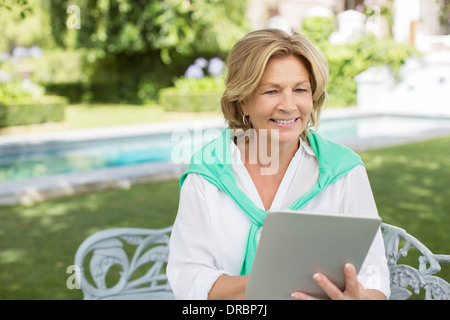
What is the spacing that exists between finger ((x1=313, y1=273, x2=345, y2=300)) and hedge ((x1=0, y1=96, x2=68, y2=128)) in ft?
34.2

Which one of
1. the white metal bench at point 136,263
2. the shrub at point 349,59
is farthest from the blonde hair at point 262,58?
the shrub at point 349,59

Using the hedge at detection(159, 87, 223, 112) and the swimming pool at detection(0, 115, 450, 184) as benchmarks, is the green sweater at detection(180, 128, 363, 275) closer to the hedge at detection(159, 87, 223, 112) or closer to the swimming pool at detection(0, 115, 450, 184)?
the swimming pool at detection(0, 115, 450, 184)

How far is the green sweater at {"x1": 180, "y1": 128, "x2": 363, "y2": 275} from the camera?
61.0 inches

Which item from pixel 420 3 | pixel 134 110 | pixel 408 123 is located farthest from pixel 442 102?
pixel 134 110

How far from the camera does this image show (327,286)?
4.15ft

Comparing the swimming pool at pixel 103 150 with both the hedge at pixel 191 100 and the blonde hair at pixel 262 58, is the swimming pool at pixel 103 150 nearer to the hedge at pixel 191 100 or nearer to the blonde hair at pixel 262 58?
the hedge at pixel 191 100

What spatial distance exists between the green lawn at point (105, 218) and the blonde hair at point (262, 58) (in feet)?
7.34

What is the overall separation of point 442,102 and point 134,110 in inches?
314

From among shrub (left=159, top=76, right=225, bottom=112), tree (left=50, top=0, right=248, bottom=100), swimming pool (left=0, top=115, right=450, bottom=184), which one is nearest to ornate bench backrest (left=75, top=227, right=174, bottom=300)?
swimming pool (left=0, top=115, right=450, bottom=184)

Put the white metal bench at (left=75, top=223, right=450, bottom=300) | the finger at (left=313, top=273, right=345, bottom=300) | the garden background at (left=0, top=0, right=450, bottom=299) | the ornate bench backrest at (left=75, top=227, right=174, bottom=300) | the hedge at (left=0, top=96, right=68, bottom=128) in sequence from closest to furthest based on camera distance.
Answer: the finger at (left=313, top=273, right=345, bottom=300) → the white metal bench at (left=75, top=223, right=450, bottom=300) → the ornate bench backrest at (left=75, top=227, right=174, bottom=300) → the garden background at (left=0, top=0, right=450, bottom=299) → the hedge at (left=0, top=96, right=68, bottom=128)

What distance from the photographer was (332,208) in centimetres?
158

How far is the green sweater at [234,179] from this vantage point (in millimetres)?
1549
